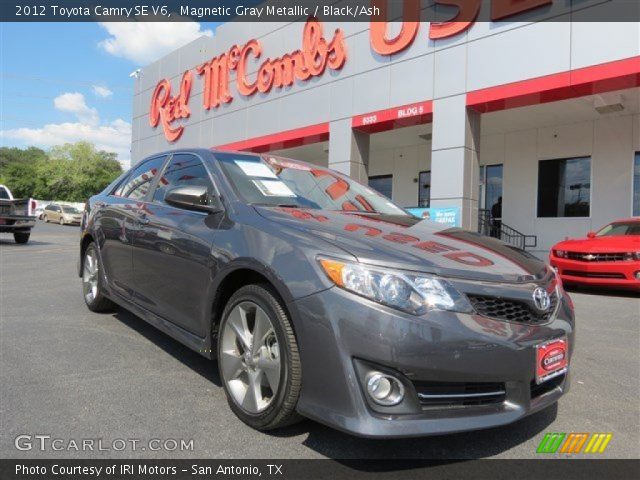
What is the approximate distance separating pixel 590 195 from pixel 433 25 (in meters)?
6.63

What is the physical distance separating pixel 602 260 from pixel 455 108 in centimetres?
565

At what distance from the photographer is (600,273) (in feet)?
25.3

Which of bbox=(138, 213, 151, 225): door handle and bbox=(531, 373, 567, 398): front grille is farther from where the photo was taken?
bbox=(138, 213, 151, 225): door handle

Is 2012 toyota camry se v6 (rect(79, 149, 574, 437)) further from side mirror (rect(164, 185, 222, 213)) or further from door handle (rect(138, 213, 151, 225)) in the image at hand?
door handle (rect(138, 213, 151, 225))

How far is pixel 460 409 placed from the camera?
217cm

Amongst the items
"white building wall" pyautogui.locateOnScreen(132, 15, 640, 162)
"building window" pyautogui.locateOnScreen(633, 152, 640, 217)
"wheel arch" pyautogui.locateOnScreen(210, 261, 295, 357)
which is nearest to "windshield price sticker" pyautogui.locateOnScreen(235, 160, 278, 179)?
"wheel arch" pyautogui.locateOnScreen(210, 261, 295, 357)

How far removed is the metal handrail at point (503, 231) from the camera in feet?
A: 51.0

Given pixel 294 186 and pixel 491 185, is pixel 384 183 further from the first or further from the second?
pixel 294 186

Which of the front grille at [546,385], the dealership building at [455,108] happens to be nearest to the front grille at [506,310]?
the front grille at [546,385]

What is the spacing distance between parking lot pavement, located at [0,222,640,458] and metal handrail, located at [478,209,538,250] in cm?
1104

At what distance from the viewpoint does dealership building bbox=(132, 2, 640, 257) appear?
10.8 m

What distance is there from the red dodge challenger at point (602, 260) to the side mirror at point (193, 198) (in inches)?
269

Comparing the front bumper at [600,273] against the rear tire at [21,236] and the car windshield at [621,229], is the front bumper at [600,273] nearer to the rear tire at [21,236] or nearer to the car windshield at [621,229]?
the car windshield at [621,229]

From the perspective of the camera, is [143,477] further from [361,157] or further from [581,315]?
[361,157]
